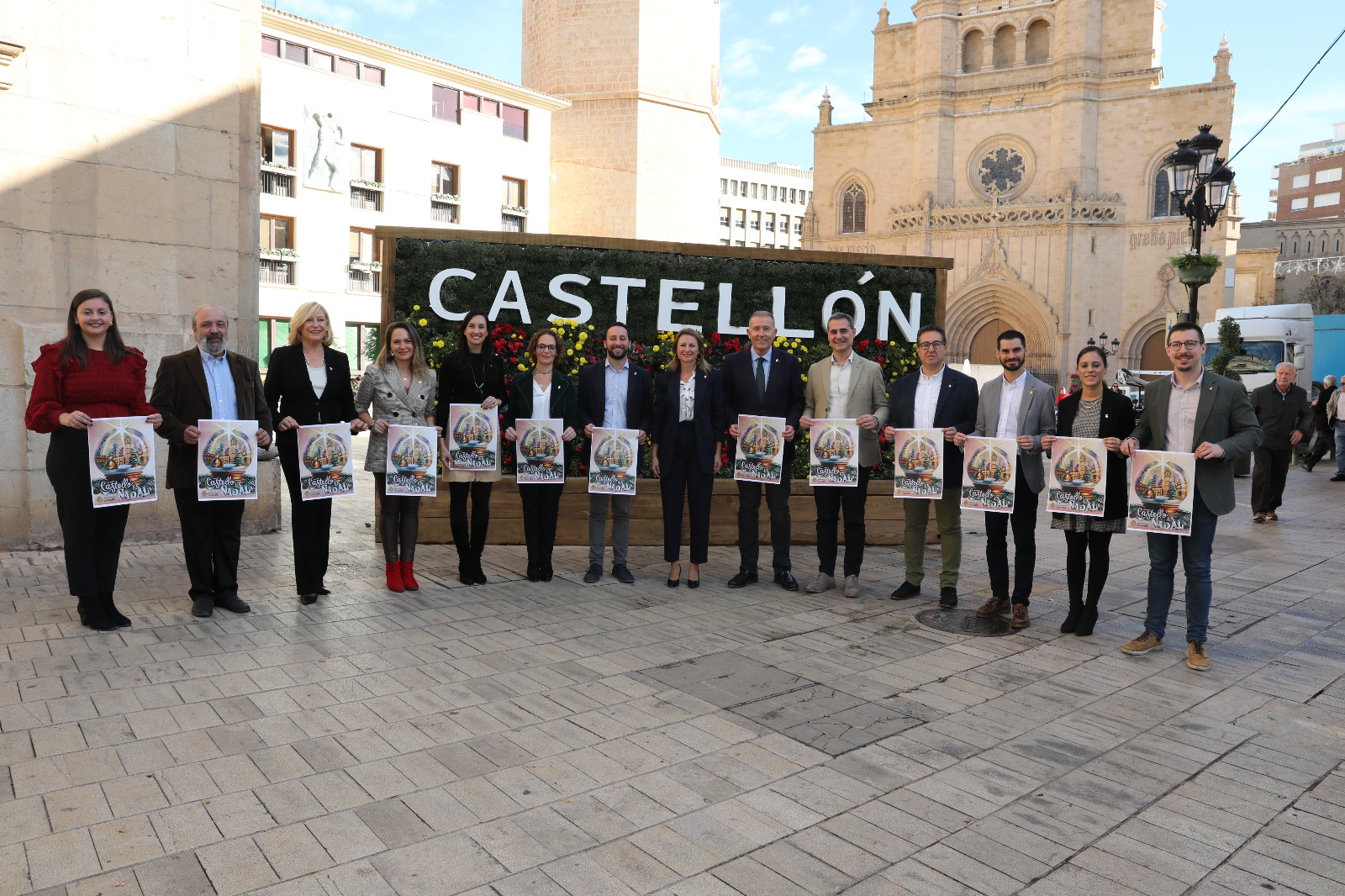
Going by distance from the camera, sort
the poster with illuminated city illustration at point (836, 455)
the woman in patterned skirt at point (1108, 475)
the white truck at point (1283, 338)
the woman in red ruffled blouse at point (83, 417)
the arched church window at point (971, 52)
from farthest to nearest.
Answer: the arched church window at point (971, 52) < the white truck at point (1283, 338) < the poster with illuminated city illustration at point (836, 455) < the woman in patterned skirt at point (1108, 475) < the woman in red ruffled blouse at point (83, 417)

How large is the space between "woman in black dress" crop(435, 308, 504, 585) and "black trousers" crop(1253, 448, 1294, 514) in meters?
9.55

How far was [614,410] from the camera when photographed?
281 inches

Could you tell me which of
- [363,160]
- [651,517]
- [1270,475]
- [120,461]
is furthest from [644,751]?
[363,160]

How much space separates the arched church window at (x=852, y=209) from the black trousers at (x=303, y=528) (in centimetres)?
4682

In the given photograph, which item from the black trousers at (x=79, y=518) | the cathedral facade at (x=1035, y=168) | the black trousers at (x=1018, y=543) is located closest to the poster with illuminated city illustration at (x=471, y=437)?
the black trousers at (x=79, y=518)

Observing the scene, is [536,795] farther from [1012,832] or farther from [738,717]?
[1012,832]

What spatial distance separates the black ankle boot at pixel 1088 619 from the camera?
5.93 metres

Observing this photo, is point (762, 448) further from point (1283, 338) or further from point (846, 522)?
point (1283, 338)

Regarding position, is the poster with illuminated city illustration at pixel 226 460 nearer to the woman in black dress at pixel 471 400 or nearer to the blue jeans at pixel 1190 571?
the woman in black dress at pixel 471 400

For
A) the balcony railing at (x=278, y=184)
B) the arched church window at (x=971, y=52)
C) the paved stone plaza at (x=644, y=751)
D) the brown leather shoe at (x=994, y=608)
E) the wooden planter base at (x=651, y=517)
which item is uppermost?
the arched church window at (x=971, y=52)

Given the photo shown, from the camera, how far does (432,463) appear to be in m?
6.45

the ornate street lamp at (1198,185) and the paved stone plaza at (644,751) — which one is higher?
the ornate street lamp at (1198,185)

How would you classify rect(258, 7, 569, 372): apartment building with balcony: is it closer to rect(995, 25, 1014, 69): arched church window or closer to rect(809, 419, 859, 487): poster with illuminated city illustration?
rect(995, 25, 1014, 69): arched church window

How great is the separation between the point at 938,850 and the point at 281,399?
5.02 metres
